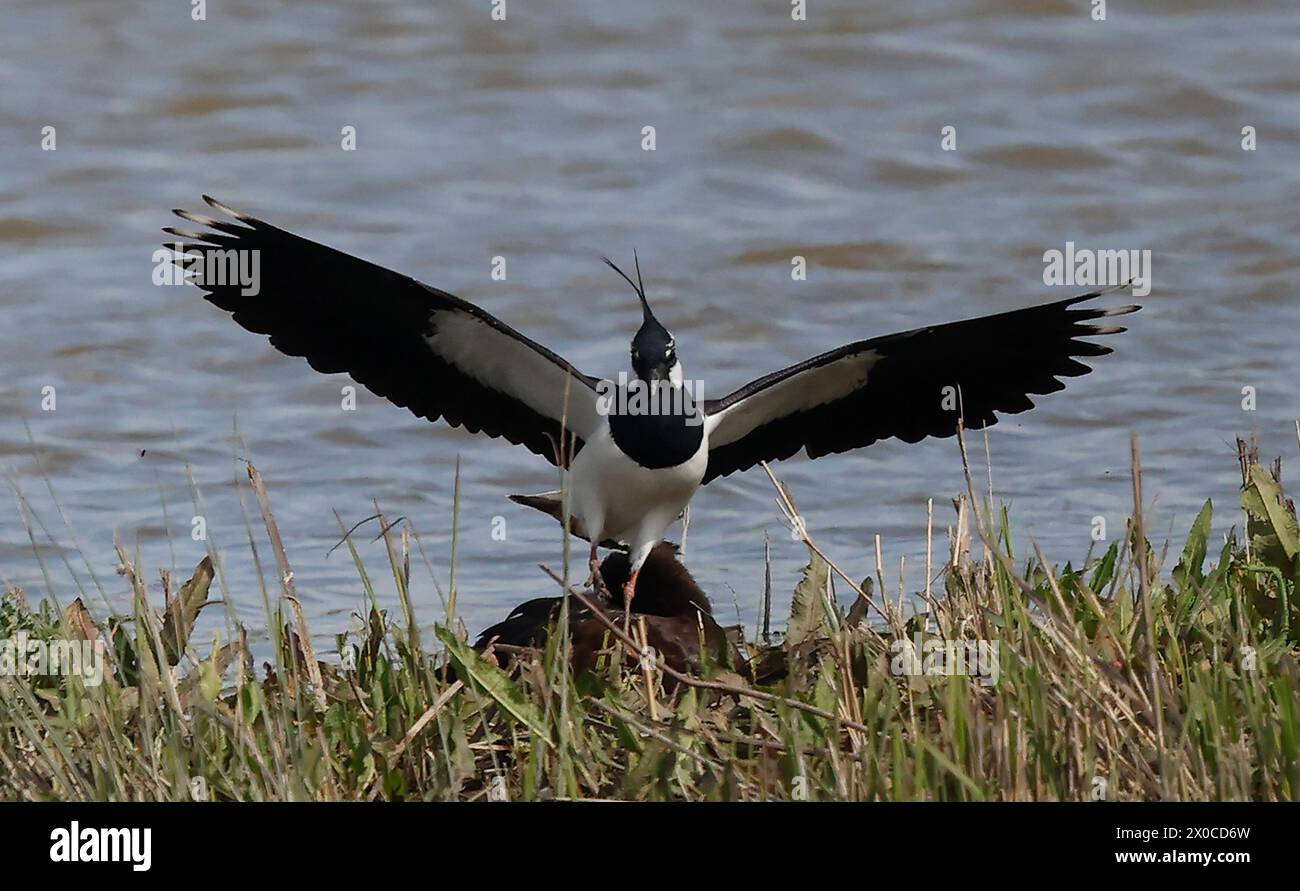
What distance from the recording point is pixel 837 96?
1120cm

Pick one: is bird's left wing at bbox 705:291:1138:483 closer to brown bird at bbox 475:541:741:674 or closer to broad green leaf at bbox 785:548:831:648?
brown bird at bbox 475:541:741:674

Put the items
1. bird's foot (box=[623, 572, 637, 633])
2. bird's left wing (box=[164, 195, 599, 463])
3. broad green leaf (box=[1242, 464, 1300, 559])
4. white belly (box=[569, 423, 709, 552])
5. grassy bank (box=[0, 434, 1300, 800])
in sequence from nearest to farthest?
1. grassy bank (box=[0, 434, 1300, 800])
2. bird's foot (box=[623, 572, 637, 633])
3. broad green leaf (box=[1242, 464, 1300, 559])
4. bird's left wing (box=[164, 195, 599, 463])
5. white belly (box=[569, 423, 709, 552])

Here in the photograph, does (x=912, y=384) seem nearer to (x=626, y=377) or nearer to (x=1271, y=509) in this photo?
(x=626, y=377)

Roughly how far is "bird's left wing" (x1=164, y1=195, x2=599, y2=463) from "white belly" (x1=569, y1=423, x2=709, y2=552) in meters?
0.25

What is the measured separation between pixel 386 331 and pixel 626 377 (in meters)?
0.89

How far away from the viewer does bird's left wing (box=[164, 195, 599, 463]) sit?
5.28m

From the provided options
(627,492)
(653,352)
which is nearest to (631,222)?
(653,352)

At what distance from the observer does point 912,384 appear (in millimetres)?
5840

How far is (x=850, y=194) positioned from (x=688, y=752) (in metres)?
7.38

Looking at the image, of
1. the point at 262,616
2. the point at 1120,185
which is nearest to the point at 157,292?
the point at 262,616

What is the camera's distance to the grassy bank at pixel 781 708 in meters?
3.25

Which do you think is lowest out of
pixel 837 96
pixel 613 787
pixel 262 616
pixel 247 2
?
pixel 613 787

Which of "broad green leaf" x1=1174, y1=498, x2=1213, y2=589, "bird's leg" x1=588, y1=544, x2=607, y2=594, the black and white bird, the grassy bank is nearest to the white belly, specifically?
the black and white bird

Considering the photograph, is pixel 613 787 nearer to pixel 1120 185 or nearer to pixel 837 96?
pixel 1120 185
